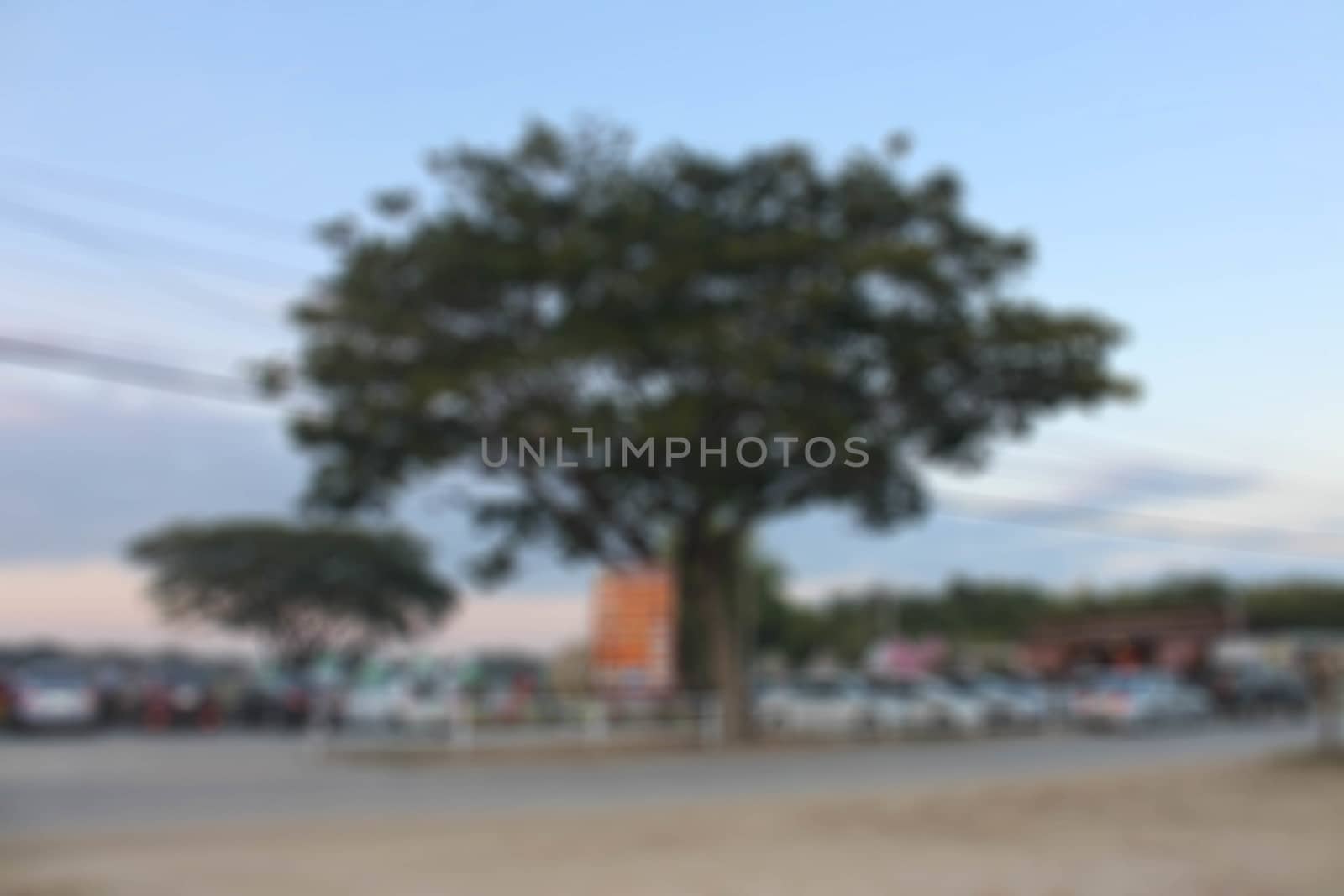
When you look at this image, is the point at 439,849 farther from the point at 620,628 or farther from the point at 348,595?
the point at 348,595

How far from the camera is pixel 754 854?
1238cm

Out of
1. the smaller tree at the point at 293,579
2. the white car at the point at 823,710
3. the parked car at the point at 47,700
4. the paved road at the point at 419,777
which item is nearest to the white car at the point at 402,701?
the paved road at the point at 419,777

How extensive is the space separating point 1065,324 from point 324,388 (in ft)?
44.5

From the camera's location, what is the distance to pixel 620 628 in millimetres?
30125

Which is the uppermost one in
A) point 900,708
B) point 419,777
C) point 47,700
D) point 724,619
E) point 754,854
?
point 724,619

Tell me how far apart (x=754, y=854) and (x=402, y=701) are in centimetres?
1813

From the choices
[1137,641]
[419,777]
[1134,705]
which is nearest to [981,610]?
[1137,641]

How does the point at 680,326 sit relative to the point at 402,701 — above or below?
above

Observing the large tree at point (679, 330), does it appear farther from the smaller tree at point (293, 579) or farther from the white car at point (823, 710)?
the smaller tree at point (293, 579)

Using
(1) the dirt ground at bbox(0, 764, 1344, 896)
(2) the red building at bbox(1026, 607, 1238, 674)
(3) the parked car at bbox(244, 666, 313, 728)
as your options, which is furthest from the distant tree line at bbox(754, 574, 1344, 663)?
(1) the dirt ground at bbox(0, 764, 1344, 896)

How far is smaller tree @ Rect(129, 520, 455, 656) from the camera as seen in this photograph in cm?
5156

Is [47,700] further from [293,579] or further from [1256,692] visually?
[1256,692]

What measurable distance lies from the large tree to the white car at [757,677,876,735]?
8.08 metres

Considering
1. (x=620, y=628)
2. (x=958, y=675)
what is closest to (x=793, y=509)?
(x=620, y=628)
